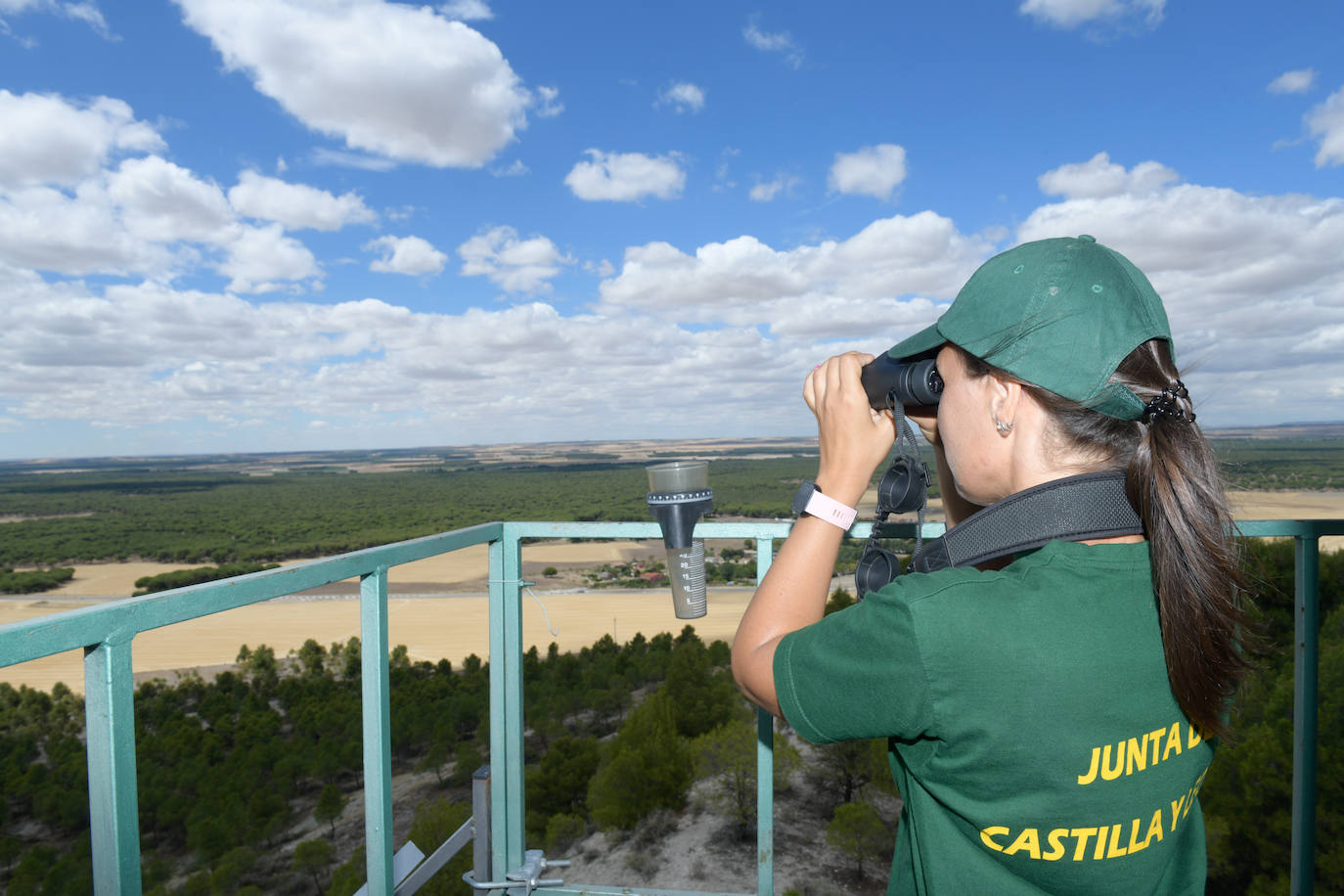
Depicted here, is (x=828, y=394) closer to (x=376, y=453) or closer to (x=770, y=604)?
(x=770, y=604)

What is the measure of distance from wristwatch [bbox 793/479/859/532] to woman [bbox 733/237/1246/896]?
0.15 m

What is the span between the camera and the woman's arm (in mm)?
877

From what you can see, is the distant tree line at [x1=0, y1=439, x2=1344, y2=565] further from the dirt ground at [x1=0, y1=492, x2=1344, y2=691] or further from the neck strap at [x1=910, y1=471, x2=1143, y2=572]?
the neck strap at [x1=910, y1=471, x2=1143, y2=572]

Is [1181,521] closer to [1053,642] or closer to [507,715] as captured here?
[1053,642]

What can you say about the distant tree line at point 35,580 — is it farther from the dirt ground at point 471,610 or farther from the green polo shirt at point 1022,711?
the green polo shirt at point 1022,711

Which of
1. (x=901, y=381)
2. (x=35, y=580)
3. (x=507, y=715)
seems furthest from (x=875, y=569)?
(x=35, y=580)

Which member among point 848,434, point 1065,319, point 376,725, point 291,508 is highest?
point 1065,319

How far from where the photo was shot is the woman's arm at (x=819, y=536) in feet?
2.88

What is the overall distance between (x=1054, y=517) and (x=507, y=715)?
4.82 feet

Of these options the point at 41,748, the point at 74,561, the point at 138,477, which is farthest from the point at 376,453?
the point at 41,748

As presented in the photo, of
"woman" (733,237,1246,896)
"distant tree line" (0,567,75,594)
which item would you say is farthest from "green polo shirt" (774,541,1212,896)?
"distant tree line" (0,567,75,594)

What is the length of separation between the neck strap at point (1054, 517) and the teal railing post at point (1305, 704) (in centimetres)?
123

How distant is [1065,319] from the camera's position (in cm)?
77

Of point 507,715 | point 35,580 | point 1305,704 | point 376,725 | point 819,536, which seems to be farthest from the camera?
point 35,580
